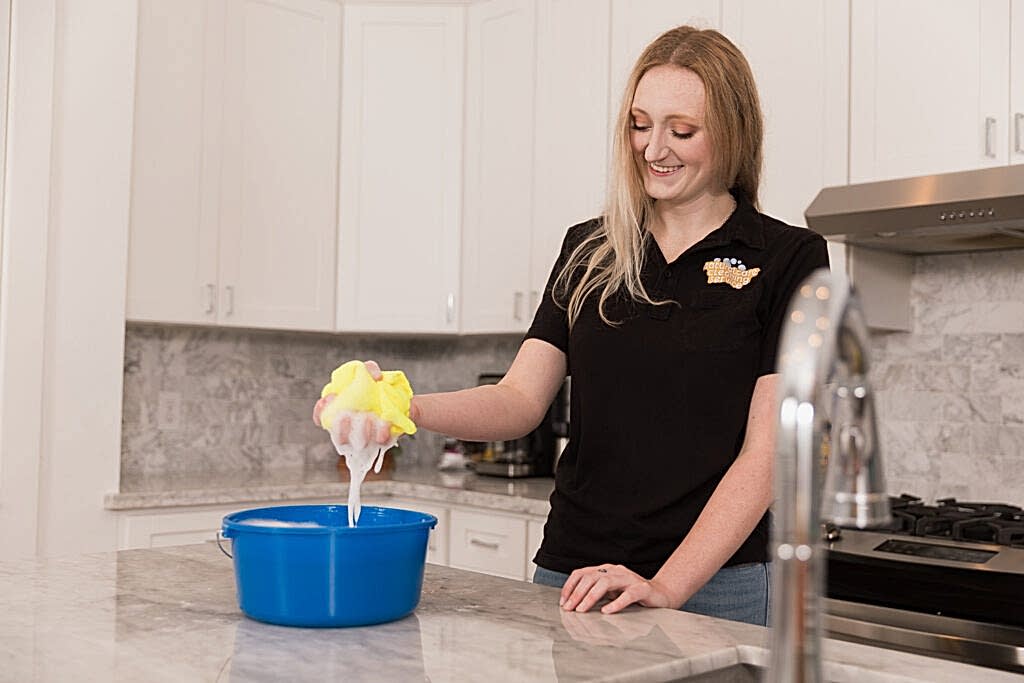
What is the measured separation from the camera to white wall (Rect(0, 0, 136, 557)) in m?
2.94

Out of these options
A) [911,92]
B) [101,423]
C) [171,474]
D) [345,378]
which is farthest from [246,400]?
[345,378]

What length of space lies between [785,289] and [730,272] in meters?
0.08

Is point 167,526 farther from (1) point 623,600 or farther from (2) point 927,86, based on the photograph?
(2) point 927,86

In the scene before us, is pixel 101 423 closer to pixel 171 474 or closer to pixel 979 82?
pixel 171 474

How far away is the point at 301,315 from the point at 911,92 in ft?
6.25

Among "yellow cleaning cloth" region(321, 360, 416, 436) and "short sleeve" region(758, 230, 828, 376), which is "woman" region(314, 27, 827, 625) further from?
"yellow cleaning cloth" region(321, 360, 416, 436)

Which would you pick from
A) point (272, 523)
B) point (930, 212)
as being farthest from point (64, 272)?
point (930, 212)

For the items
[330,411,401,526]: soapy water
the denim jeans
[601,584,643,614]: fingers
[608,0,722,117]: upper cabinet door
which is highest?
[608,0,722,117]: upper cabinet door

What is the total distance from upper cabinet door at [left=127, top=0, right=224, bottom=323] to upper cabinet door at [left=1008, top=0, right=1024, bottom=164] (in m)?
2.13

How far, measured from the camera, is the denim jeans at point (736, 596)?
163 centimetres

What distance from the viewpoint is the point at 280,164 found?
3555 mm

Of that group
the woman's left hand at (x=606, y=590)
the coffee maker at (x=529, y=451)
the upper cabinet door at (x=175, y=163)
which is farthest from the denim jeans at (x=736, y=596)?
the upper cabinet door at (x=175, y=163)

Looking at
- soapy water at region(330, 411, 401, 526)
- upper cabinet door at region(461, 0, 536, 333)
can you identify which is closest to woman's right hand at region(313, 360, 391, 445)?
soapy water at region(330, 411, 401, 526)

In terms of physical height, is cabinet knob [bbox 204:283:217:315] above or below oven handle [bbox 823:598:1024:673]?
above
